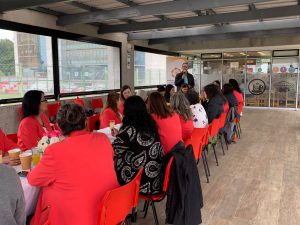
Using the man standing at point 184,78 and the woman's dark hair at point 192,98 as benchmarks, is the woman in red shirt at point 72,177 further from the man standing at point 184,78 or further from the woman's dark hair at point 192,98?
the man standing at point 184,78

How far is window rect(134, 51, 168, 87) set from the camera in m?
9.53

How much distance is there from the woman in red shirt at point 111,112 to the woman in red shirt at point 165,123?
1200mm

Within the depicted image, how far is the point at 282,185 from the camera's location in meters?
3.52

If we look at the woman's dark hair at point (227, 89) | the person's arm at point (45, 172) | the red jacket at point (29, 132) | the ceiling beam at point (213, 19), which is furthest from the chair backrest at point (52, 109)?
the person's arm at point (45, 172)

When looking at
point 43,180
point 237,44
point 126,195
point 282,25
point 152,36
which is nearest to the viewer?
point 43,180

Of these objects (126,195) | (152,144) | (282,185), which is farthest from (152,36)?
(126,195)

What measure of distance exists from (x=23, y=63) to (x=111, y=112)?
2.69 m

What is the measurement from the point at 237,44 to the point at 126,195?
883cm

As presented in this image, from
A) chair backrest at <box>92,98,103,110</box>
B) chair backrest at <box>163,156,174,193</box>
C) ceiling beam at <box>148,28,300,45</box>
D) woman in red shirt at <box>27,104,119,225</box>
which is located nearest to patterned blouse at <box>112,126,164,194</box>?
chair backrest at <box>163,156,174,193</box>

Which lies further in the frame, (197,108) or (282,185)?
(197,108)

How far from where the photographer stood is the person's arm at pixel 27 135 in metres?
2.79

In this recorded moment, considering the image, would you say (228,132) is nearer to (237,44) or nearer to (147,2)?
(147,2)

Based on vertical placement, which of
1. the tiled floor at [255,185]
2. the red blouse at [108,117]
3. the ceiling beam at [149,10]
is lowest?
the tiled floor at [255,185]

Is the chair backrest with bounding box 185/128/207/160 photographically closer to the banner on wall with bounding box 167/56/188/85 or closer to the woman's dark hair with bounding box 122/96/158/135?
the woman's dark hair with bounding box 122/96/158/135
